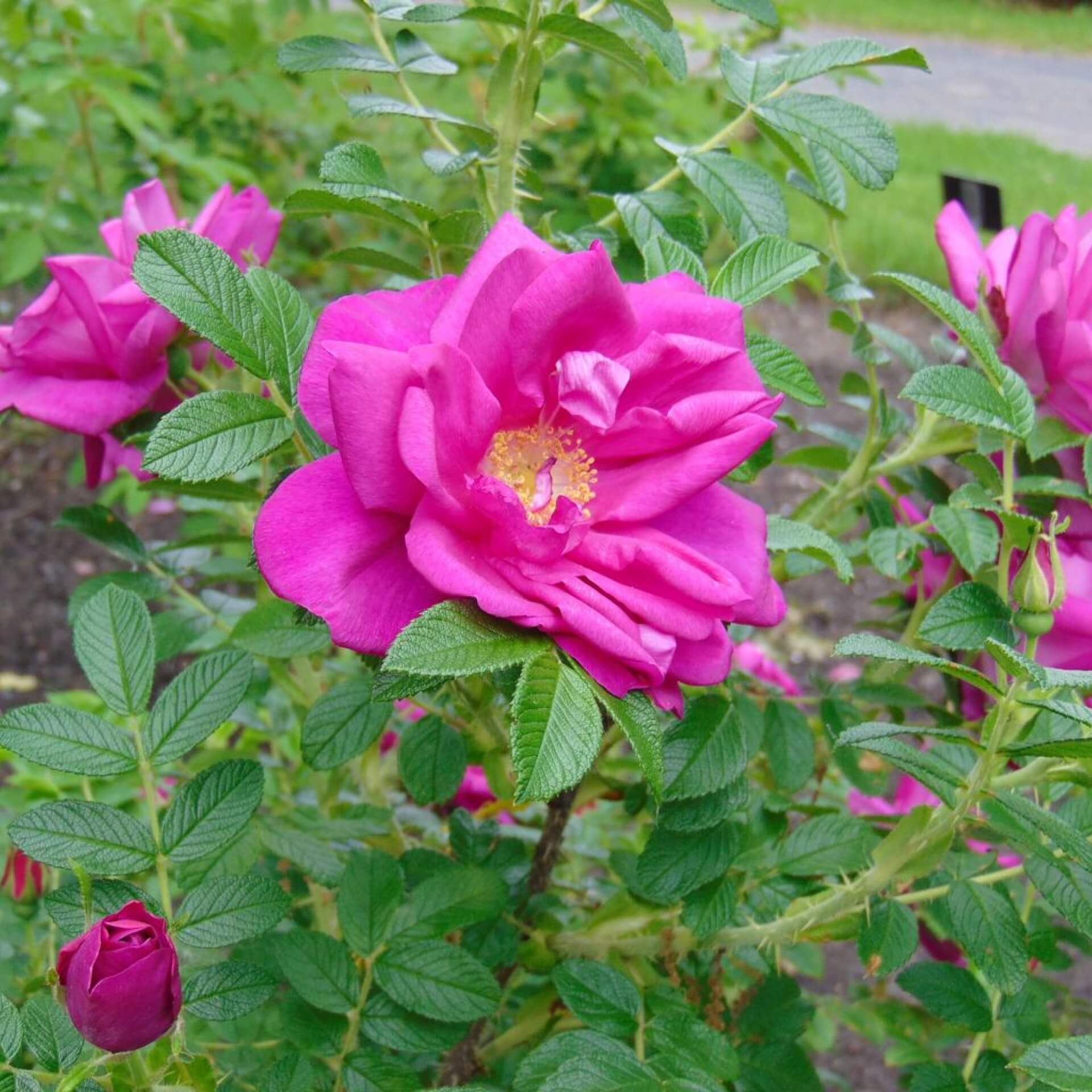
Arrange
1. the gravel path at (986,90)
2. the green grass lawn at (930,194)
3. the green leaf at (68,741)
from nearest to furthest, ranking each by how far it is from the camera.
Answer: the green leaf at (68,741), the green grass lawn at (930,194), the gravel path at (986,90)

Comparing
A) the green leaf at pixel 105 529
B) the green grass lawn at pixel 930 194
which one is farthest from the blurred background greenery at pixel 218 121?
the green grass lawn at pixel 930 194

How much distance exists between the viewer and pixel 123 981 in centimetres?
62

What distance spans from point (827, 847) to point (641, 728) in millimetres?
394

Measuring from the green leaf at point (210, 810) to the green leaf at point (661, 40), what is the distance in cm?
54

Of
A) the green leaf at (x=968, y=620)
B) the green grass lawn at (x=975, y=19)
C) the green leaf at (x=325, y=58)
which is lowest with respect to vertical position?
the green grass lawn at (x=975, y=19)

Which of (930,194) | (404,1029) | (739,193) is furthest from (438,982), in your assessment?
(930,194)

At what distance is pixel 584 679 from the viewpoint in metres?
0.64

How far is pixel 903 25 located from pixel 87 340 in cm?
1201

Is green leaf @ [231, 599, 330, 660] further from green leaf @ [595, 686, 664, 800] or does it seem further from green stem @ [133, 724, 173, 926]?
green leaf @ [595, 686, 664, 800]

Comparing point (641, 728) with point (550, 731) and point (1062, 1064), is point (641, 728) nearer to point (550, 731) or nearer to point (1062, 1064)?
point (550, 731)

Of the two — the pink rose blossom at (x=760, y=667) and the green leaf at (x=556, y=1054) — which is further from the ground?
the green leaf at (x=556, y=1054)

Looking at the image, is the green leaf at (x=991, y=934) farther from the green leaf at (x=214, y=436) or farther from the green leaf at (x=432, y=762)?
the green leaf at (x=214, y=436)

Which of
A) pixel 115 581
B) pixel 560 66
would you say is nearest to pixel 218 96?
pixel 560 66

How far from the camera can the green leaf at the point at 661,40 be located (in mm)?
913
